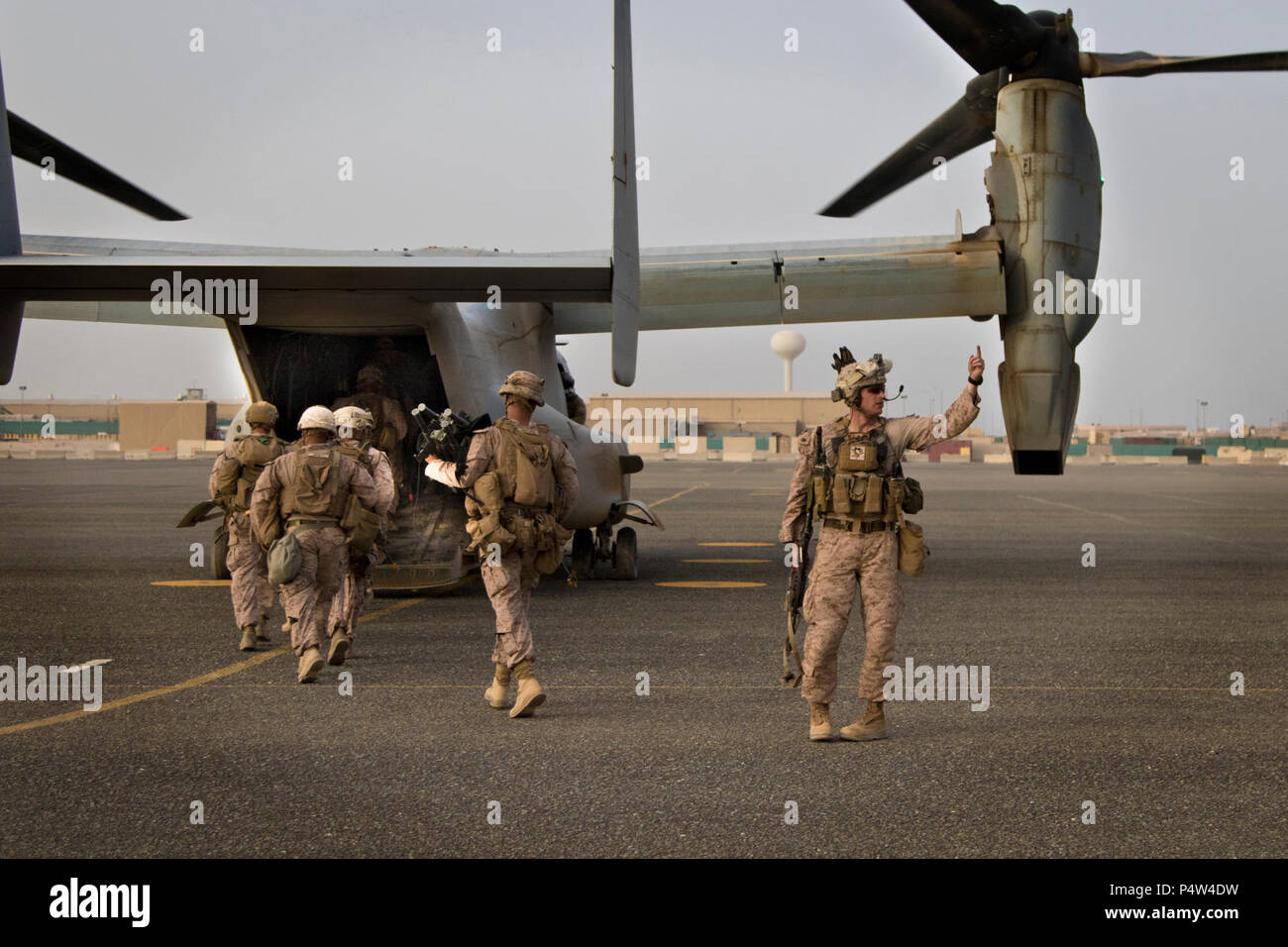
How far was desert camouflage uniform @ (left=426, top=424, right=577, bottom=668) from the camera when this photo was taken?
751 centimetres

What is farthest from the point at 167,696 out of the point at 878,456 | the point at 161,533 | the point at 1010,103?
the point at 161,533

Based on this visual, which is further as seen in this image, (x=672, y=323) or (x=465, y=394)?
(x=672, y=323)

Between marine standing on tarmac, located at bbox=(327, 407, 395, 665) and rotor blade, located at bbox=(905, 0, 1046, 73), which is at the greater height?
rotor blade, located at bbox=(905, 0, 1046, 73)

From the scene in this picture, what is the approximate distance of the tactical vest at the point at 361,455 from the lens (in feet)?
30.0

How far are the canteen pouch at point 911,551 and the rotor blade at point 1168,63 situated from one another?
9.52 metres

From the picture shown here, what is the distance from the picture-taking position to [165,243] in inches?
537

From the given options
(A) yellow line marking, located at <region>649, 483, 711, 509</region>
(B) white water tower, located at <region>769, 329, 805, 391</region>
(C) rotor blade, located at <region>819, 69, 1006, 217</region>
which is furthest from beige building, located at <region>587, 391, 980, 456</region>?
(C) rotor blade, located at <region>819, 69, 1006, 217</region>

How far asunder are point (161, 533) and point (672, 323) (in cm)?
1045

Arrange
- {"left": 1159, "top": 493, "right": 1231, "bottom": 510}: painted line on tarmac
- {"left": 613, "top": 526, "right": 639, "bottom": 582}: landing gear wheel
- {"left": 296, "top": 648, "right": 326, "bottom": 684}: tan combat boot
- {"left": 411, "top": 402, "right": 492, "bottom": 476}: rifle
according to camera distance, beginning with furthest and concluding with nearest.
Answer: {"left": 1159, "top": 493, "right": 1231, "bottom": 510}: painted line on tarmac → {"left": 613, "top": 526, "right": 639, "bottom": 582}: landing gear wheel → {"left": 296, "top": 648, "right": 326, "bottom": 684}: tan combat boot → {"left": 411, "top": 402, "right": 492, "bottom": 476}: rifle

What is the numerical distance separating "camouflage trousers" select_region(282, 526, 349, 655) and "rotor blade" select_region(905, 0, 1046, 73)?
358 inches

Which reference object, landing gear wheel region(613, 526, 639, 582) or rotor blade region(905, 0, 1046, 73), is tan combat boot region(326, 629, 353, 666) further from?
rotor blade region(905, 0, 1046, 73)
